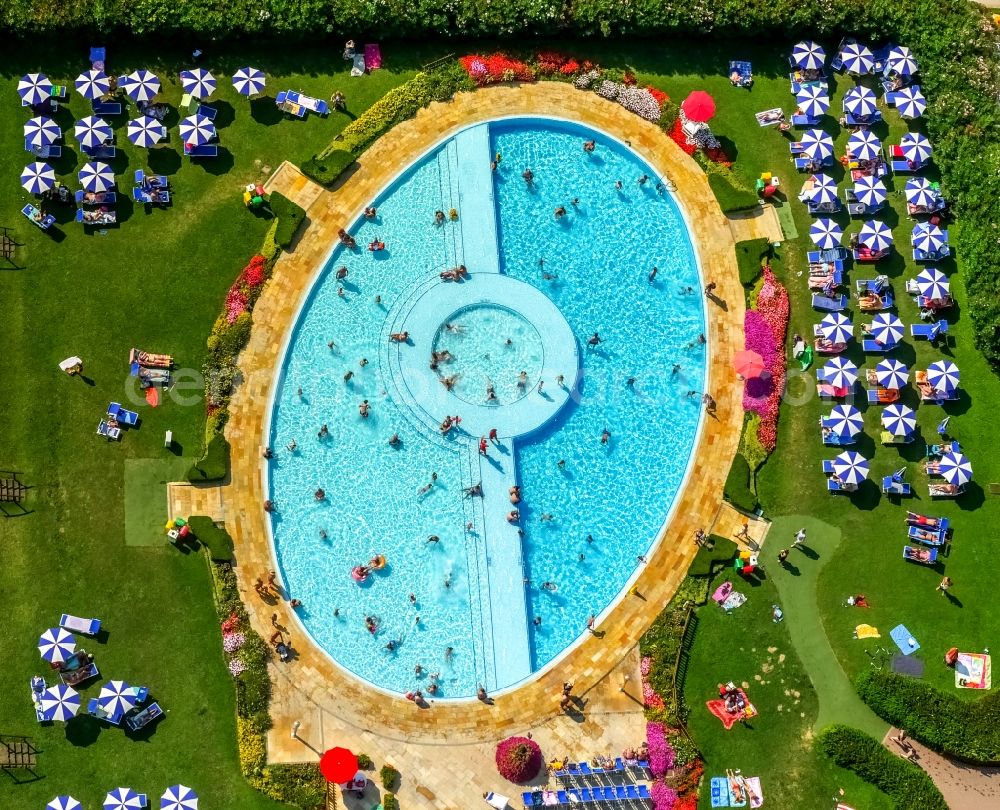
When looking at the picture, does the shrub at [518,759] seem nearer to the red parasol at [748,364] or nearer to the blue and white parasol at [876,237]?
the red parasol at [748,364]

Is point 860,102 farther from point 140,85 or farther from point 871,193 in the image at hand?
point 140,85

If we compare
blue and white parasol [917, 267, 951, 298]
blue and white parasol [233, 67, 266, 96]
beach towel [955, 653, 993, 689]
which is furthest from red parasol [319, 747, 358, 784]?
blue and white parasol [917, 267, 951, 298]

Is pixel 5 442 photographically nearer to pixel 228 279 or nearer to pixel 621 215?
pixel 228 279

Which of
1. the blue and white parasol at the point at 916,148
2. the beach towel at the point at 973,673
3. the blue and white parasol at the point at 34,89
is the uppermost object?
the blue and white parasol at the point at 34,89

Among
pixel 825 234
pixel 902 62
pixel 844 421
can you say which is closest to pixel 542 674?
pixel 844 421

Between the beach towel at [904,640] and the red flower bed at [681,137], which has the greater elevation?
the red flower bed at [681,137]

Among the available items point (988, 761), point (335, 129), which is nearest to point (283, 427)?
point (335, 129)

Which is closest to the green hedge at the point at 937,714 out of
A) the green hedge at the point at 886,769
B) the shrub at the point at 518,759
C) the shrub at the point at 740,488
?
the green hedge at the point at 886,769
